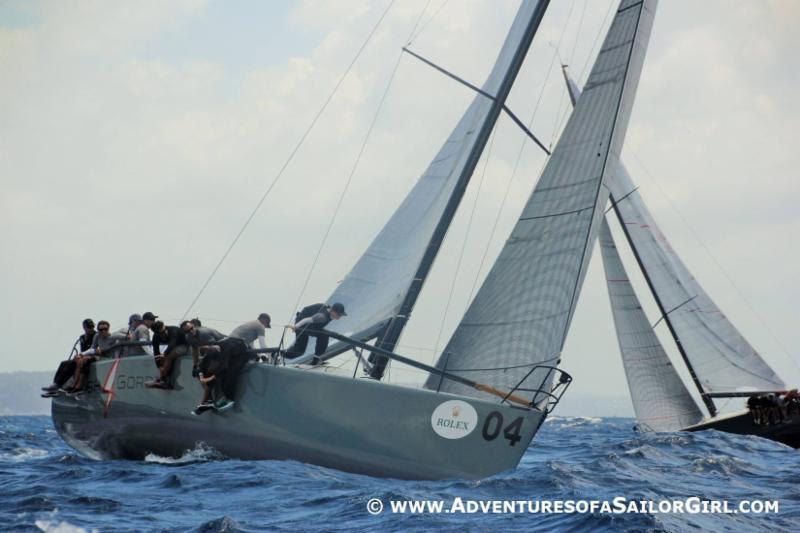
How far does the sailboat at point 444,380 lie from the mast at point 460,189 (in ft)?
0.11

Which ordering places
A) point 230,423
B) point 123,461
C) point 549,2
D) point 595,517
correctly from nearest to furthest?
point 595,517 → point 230,423 → point 123,461 → point 549,2

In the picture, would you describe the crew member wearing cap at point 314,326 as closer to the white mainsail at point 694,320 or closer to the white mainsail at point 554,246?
the white mainsail at point 554,246

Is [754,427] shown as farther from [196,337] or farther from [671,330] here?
[196,337]

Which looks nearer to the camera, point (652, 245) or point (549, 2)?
point (549, 2)

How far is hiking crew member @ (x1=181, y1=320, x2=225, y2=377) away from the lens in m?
11.6

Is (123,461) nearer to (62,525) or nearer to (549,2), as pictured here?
(62,525)

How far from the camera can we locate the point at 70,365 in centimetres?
1370

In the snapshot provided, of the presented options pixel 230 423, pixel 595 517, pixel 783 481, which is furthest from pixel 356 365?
pixel 783 481

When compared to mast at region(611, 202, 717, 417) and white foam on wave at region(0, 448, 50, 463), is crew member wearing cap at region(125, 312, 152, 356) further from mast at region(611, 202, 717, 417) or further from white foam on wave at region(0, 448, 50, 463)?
mast at region(611, 202, 717, 417)

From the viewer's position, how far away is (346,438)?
10664 mm

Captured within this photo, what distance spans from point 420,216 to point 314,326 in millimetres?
2773

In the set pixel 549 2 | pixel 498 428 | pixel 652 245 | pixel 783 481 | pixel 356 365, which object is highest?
pixel 549 2

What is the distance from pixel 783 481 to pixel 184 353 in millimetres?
7781

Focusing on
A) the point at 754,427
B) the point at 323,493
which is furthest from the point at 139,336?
the point at 754,427
